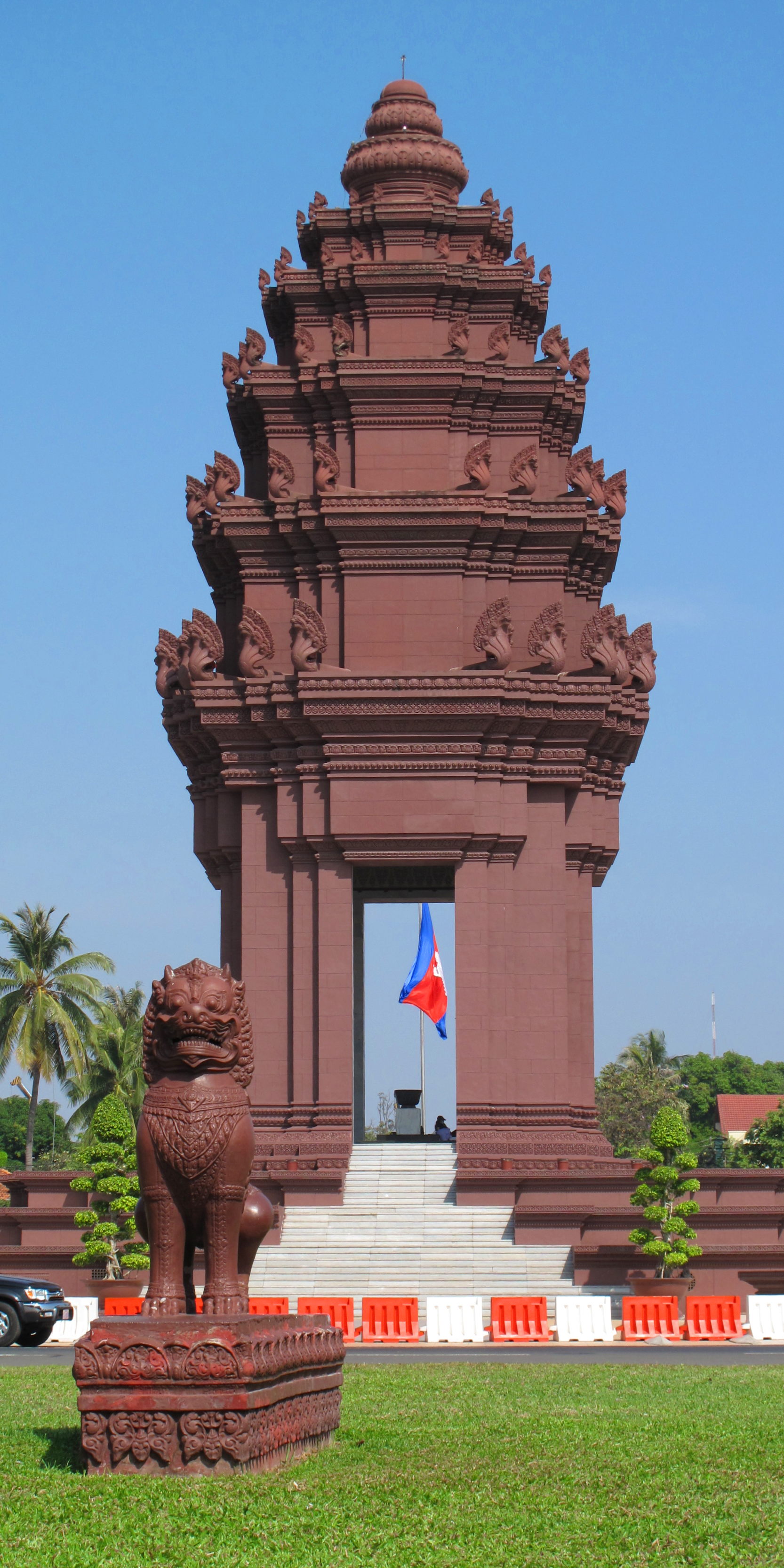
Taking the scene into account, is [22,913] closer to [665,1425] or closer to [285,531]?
[285,531]

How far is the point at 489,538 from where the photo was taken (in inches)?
1558

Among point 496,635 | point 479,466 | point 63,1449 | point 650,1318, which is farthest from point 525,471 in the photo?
point 63,1449

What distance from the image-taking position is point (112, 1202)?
3300cm

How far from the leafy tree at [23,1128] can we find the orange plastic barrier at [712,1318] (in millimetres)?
80295

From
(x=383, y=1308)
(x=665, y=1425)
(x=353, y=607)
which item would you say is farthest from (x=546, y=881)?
(x=665, y=1425)

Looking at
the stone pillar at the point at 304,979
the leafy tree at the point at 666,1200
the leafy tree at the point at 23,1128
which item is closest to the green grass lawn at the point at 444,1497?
the leafy tree at the point at 666,1200

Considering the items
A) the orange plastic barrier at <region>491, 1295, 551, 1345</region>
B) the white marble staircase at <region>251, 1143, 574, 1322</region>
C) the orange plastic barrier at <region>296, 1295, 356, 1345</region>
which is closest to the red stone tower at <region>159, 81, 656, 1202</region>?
the white marble staircase at <region>251, 1143, 574, 1322</region>

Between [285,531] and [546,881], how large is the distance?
9.23m

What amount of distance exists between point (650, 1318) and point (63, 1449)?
17.1m

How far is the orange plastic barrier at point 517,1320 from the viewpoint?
93.4ft

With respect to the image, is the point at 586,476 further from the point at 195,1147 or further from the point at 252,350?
the point at 195,1147

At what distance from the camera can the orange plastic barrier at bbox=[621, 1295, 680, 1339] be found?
2894 centimetres

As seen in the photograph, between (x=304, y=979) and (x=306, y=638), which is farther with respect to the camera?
(x=306, y=638)

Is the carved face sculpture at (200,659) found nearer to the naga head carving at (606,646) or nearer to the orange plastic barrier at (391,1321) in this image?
the naga head carving at (606,646)
